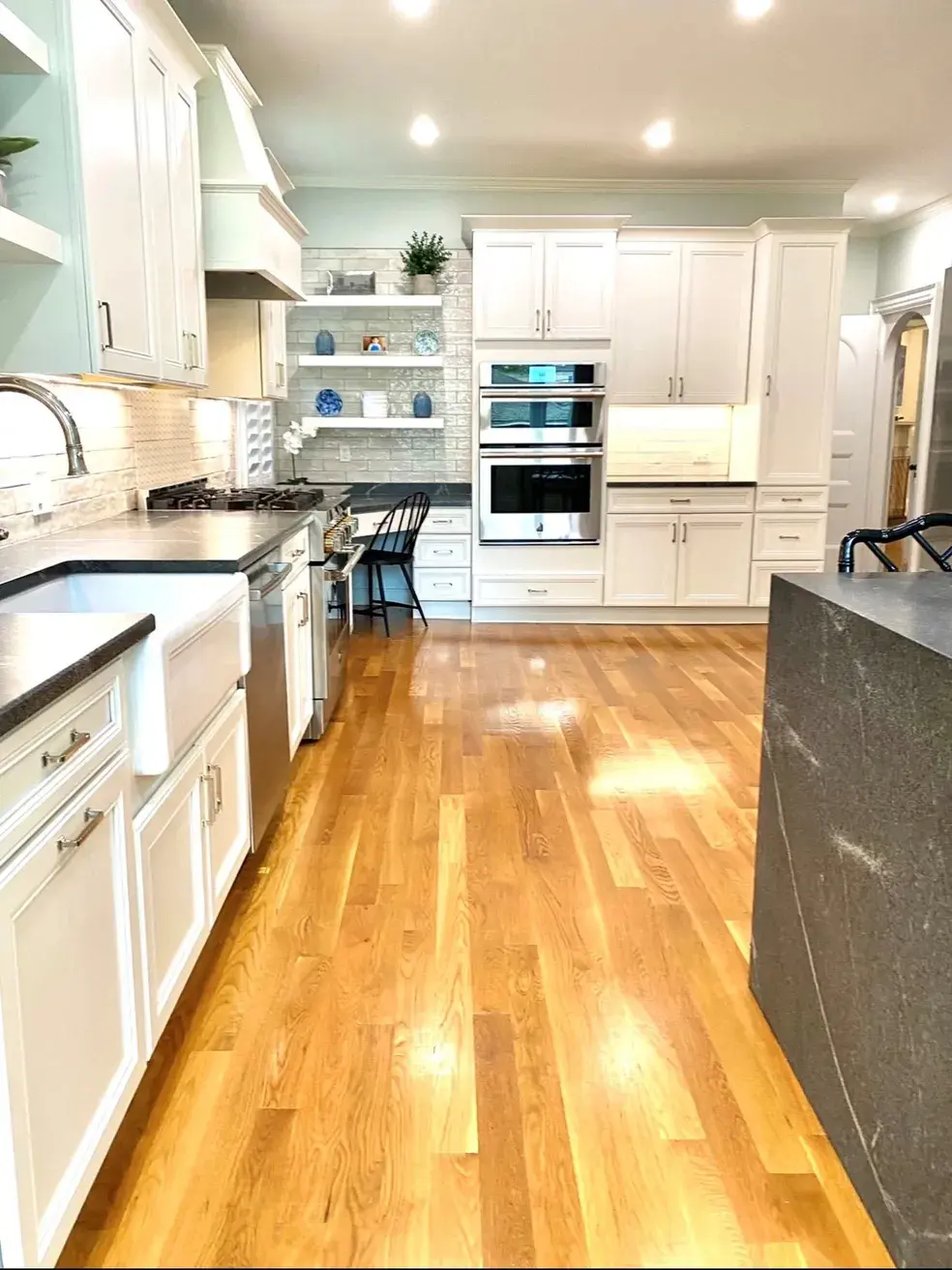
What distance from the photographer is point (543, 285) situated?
223 inches

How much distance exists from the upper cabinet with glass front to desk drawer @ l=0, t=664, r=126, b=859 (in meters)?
1.17

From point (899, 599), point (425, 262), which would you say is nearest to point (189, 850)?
point (899, 599)

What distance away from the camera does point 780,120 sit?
4.85 metres

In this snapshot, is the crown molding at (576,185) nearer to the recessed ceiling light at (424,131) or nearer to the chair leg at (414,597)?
the recessed ceiling light at (424,131)

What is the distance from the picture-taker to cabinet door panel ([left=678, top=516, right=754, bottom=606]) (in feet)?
19.6

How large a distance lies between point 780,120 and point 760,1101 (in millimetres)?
4764

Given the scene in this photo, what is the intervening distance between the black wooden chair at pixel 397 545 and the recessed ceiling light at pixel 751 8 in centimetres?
281

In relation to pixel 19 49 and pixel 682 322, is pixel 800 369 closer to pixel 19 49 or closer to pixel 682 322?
pixel 682 322

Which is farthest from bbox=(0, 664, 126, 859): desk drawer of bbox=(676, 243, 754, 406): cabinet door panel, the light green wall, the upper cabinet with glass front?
the light green wall

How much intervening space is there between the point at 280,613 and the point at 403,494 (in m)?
3.33

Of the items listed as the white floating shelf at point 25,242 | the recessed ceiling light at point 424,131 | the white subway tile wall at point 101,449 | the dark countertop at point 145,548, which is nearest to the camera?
the white floating shelf at point 25,242

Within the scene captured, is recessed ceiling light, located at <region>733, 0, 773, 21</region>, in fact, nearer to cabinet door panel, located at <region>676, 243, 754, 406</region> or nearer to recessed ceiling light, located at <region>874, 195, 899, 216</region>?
cabinet door panel, located at <region>676, 243, 754, 406</region>

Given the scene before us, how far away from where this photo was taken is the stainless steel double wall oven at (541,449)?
5723mm

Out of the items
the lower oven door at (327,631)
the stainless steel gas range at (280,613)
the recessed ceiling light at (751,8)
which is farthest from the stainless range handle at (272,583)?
the recessed ceiling light at (751,8)
